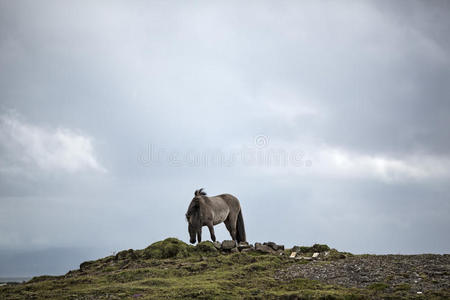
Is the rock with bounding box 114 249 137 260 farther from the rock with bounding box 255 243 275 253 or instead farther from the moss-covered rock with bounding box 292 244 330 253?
the moss-covered rock with bounding box 292 244 330 253

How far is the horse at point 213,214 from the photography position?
2438 centimetres

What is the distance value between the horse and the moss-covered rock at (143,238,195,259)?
185 centimetres

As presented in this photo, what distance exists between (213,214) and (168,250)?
13.3ft

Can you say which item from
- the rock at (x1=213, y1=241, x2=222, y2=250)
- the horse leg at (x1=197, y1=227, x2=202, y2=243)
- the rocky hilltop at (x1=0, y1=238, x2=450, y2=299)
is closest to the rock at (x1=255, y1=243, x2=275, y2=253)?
the rocky hilltop at (x1=0, y1=238, x2=450, y2=299)

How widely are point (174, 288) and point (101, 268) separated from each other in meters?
7.26

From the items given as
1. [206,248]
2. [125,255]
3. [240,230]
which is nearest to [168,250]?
[206,248]

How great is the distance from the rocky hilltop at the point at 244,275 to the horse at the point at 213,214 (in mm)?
1730

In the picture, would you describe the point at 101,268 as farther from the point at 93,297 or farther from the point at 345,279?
the point at 345,279

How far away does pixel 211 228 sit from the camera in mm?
24719

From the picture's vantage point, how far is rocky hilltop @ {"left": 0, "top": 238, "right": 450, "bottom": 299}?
14273 millimetres

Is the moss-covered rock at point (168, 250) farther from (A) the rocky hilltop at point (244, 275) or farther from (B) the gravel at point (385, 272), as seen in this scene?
(B) the gravel at point (385, 272)

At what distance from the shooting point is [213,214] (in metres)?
25.1

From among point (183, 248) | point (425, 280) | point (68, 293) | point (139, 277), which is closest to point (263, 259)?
point (183, 248)

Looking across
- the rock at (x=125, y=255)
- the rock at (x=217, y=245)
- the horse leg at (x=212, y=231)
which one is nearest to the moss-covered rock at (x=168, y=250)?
the rock at (x=125, y=255)
